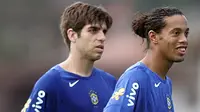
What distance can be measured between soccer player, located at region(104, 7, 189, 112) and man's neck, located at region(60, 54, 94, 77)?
0.48 metres

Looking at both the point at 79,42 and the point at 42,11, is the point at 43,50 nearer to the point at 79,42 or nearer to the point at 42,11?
the point at 42,11

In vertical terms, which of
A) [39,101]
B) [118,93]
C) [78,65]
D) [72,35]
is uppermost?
[72,35]

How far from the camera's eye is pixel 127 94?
4.44 m

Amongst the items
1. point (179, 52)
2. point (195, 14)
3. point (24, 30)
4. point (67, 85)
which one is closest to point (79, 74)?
point (67, 85)

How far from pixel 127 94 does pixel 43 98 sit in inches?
29.9

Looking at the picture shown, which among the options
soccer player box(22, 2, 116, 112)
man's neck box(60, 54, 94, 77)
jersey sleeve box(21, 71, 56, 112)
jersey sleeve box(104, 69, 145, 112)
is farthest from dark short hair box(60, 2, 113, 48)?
jersey sleeve box(104, 69, 145, 112)

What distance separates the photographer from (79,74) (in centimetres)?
519

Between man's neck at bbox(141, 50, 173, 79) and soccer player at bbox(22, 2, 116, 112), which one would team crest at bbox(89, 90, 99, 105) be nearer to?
soccer player at bbox(22, 2, 116, 112)

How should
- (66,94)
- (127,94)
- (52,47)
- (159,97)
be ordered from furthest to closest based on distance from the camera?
(52,47), (66,94), (159,97), (127,94)

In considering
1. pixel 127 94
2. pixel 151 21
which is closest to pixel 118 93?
pixel 127 94

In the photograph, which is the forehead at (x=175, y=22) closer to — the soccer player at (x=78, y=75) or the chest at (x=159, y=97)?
the chest at (x=159, y=97)

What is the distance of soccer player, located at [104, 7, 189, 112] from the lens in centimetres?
445

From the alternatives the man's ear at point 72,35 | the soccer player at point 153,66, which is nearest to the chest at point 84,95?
the man's ear at point 72,35

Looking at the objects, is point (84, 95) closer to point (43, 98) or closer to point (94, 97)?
point (94, 97)
